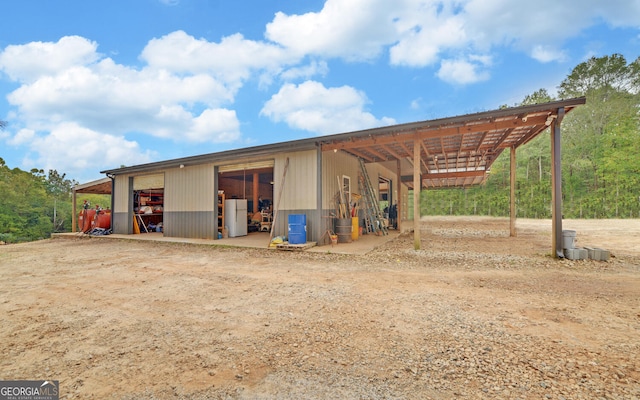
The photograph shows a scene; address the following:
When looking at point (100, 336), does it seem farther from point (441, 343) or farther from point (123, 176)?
point (123, 176)

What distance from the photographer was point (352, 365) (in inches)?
77.4

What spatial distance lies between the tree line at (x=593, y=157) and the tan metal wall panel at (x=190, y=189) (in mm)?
25197

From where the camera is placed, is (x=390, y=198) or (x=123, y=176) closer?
(x=123, y=176)

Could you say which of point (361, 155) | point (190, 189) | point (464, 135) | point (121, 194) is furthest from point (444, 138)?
point (121, 194)

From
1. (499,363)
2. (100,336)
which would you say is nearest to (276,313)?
(100,336)

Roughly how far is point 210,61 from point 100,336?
12464mm

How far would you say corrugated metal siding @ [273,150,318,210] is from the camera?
8.48 m

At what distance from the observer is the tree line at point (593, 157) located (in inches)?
821

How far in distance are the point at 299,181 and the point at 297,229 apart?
5.44ft

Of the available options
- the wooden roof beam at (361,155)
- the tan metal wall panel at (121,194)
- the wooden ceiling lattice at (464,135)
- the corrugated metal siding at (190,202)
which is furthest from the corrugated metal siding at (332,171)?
the tan metal wall panel at (121,194)

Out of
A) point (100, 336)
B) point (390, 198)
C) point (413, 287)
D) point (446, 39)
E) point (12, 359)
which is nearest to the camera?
point (12, 359)

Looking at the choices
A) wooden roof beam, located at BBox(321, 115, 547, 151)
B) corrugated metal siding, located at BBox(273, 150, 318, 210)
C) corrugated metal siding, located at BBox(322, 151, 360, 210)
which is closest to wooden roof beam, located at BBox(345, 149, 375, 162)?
corrugated metal siding, located at BBox(322, 151, 360, 210)

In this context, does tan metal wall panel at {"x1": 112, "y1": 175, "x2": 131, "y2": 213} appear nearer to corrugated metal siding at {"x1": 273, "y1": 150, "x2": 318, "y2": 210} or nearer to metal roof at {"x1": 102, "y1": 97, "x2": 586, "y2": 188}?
metal roof at {"x1": 102, "y1": 97, "x2": 586, "y2": 188}

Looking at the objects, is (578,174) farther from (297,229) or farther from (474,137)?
(297,229)
